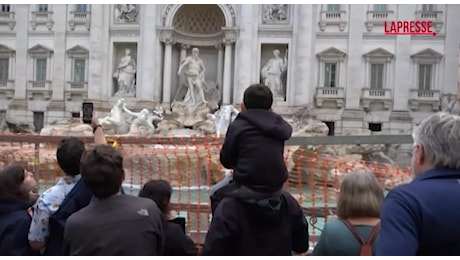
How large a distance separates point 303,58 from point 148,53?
7230 millimetres

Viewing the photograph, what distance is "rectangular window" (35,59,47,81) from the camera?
24.9m

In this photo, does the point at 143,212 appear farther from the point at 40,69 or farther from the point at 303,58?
the point at 40,69

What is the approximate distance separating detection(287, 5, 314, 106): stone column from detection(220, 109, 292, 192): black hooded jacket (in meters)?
19.5

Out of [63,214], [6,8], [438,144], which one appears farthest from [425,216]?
[6,8]

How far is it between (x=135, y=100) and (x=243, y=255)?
67.7 ft

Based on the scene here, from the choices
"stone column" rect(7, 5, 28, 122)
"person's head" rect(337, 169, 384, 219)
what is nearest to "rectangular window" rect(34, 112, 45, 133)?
"stone column" rect(7, 5, 28, 122)

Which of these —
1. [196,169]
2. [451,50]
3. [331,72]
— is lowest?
[196,169]

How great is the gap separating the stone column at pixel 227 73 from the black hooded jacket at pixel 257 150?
19490 mm

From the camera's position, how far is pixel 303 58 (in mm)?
22422

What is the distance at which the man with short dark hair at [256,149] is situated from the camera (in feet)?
10.2

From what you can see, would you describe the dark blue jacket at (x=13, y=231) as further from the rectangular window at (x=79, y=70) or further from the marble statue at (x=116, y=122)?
the rectangular window at (x=79, y=70)

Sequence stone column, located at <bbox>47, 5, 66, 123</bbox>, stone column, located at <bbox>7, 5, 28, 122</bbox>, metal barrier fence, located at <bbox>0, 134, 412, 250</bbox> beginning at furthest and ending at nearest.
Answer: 1. stone column, located at <bbox>7, 5, 28, 122</bbox>
2. stone column, located at <bbox>47, 5, 66, 123</bbox>
3. metal barrier fence, located at <bbox>0, 134, 412, 250</bbox>

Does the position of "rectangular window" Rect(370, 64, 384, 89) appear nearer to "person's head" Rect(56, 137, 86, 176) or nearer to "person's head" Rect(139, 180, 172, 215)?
"person's head" Rect(139, 180, 172, 215)

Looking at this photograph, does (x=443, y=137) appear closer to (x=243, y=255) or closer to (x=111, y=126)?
(x=243, y=255)
